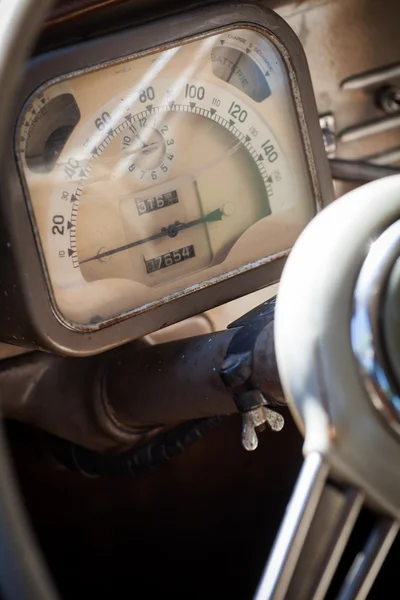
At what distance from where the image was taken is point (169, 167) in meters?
→ 0.84

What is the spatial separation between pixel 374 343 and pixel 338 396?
4 centimetres

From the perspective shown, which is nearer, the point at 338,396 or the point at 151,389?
the point at 338,396

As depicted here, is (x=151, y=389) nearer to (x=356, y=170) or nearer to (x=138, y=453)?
(x=138, y=453)

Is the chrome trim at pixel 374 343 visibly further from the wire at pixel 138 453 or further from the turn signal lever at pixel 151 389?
the wire at pixel 138 453

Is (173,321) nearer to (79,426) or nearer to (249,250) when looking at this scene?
(249,250)

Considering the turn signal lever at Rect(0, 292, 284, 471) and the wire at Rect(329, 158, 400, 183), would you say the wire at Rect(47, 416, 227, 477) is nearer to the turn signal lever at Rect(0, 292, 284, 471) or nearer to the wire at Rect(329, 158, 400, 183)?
the turn signal lever at Rect(0, 292, 284, 471)

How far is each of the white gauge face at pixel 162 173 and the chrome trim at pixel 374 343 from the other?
12.6 inches

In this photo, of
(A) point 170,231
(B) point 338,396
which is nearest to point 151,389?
(A) point 170,231

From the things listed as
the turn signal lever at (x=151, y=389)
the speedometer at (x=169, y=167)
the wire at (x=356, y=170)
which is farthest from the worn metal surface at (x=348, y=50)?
the turn signal lever at (x=151, y=389)

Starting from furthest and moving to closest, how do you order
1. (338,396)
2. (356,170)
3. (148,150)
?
(356,170) → (148,150) → (338,396)

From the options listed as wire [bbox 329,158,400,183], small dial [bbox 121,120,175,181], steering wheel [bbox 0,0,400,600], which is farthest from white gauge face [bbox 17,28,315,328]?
steering wheel [bbox 0,0,400,600]

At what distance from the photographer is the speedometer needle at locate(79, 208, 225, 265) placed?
813 mm

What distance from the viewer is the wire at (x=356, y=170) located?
40.6 inches

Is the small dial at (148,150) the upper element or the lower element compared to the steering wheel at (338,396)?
upper
